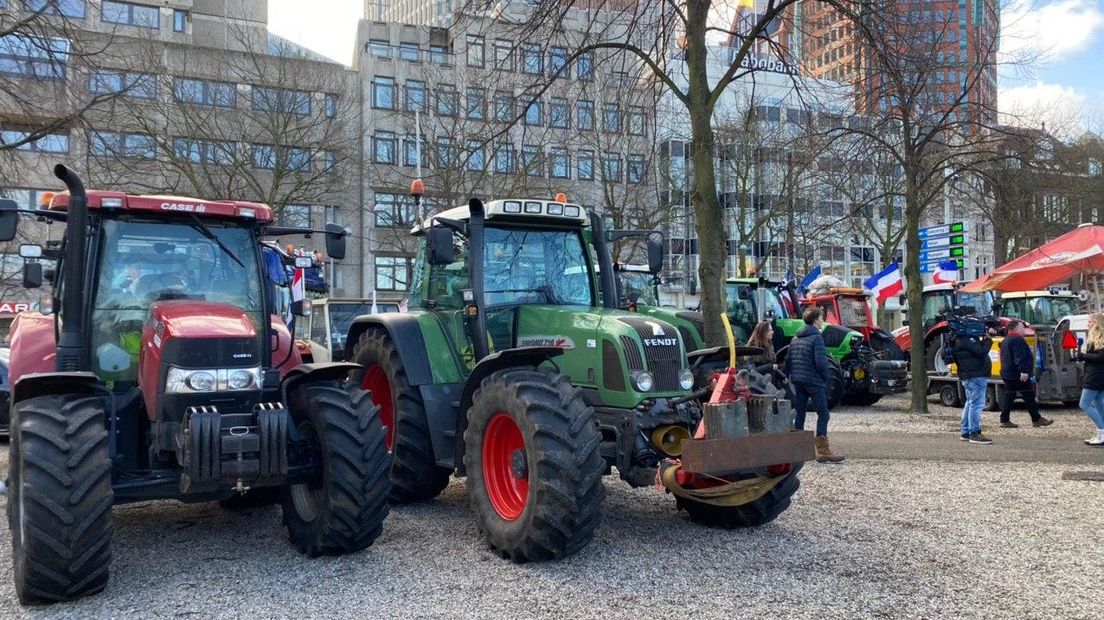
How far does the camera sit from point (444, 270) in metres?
7.71

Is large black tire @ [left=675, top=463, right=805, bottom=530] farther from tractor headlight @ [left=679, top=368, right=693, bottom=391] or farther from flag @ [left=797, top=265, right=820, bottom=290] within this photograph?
→ flag @ [left=797, top=265, right=820, bottom=290]

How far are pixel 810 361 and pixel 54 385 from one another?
24.2ft

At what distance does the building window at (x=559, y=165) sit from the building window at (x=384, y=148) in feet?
26.7

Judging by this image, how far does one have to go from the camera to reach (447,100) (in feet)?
96.3

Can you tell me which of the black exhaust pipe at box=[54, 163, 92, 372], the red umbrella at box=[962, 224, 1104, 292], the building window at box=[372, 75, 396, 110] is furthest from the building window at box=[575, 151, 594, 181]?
the black exhaust pipe at box=[54, 163, 92, 372]

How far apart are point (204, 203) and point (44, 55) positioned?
615 centimetres

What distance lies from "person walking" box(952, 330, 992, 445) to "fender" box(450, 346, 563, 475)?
290 inches

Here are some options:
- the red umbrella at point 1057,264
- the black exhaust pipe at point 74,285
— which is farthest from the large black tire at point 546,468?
the red umbrella at point 1057,264

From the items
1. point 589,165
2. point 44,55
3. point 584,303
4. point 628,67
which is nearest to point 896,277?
point 628,67

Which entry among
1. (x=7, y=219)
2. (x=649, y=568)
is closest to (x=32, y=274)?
(x=7, y=219)

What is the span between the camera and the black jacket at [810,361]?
388 inches

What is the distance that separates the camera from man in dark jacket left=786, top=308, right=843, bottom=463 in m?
9.87

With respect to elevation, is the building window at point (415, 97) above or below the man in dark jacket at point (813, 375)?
above

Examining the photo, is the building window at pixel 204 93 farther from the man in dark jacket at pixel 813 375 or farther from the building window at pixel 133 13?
the man in dark jacket at pixel 813 375
